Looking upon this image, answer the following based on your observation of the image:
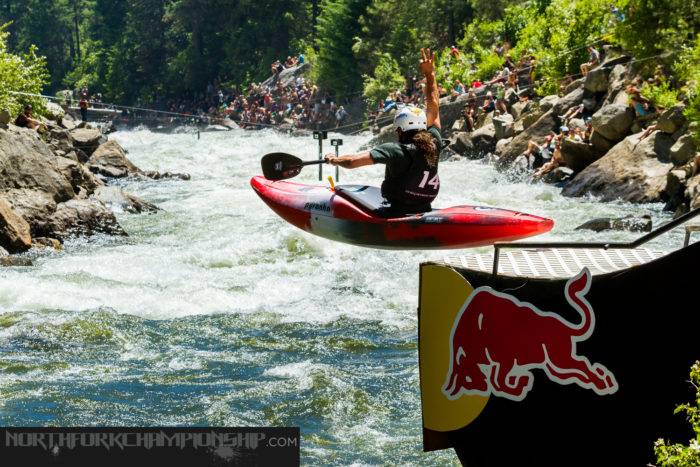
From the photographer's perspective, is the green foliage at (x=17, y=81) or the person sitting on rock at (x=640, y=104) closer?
the person sitting on rock at (x=640, y=104)

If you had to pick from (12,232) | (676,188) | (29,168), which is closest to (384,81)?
(676,188)

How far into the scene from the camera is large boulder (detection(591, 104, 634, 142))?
691 inches

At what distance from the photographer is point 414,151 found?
27.0ft

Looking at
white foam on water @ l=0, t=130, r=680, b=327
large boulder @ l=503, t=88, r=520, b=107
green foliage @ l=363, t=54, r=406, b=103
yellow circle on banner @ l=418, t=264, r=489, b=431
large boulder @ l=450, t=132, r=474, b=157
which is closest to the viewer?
yellow circle on banner @ l=418, t=264, r=489, b=431

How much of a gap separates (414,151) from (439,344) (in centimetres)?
392

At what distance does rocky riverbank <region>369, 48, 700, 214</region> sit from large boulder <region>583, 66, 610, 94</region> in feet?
0.06

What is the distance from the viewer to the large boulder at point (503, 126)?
72.1ft

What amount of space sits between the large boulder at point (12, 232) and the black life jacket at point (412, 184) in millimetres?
6184

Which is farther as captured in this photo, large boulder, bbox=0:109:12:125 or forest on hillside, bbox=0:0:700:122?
forest on hillside, bbox=0:0:700:122

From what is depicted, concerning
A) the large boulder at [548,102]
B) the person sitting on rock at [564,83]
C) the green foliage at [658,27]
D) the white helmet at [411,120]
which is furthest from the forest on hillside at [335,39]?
the white helmet at [411,120]

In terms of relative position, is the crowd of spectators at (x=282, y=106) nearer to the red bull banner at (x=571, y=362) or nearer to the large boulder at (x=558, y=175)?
the large boulder at (x=558, y=175)

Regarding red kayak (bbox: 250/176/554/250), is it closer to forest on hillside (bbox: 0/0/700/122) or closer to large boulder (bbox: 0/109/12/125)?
forest on hillside (bbox: 0/0/700/122)

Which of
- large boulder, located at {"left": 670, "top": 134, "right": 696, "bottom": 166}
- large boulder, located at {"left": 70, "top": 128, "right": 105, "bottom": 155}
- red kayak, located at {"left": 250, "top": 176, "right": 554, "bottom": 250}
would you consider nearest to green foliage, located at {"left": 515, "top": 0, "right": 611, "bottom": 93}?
large boulder, located at {"left": 670, "top": 134, "right": 696, "bottom": 166}

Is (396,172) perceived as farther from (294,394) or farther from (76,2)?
(76,2)
